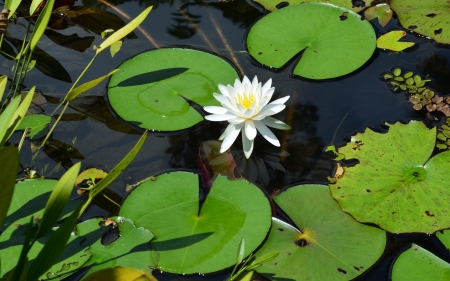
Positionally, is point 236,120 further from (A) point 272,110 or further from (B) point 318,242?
(B) point 318,242

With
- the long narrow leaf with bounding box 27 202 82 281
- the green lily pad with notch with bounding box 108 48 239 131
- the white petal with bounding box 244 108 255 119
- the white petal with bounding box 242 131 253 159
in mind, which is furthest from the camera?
the green lily pad with notch with bounding box 108 48 239 131

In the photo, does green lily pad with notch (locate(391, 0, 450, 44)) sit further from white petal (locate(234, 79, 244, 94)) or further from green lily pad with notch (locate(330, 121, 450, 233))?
white petal (locate(234, 79, 244, 94))

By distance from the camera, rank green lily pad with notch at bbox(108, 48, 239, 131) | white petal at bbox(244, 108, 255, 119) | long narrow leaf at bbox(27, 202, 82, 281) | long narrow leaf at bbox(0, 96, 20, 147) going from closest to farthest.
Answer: long narrow leaf at bbox(27, 202, 82, 281) < long narrow leaf at bbox(0, 96, 20, 147) < white petal at bbox(244, 108, 255, 119) < green lily pad with notch at bbox(108, 48, 239, 131)

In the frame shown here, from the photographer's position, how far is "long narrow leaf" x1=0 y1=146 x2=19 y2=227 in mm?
1407

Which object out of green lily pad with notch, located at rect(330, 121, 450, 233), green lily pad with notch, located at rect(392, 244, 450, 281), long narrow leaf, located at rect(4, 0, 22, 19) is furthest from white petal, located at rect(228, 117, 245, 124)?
long narrow leaf, located at rect(4, 0, 22, 19)

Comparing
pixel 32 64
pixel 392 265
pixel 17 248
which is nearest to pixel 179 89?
pixel 32 64

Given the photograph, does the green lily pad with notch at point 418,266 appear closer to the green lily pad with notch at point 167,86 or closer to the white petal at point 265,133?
the white petal at point 265,133

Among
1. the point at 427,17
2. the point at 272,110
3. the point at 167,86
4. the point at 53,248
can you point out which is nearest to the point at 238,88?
the point at 272,110

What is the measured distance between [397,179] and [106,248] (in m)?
1.43

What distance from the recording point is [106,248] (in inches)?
85.5

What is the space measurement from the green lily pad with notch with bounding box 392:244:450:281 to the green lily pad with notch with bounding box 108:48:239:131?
50.8 inches

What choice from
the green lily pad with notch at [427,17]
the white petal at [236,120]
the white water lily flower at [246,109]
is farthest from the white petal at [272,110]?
the green lily pad with notch at [427,17]

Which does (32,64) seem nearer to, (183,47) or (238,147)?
(183,47)

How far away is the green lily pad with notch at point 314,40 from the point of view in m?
3.00
